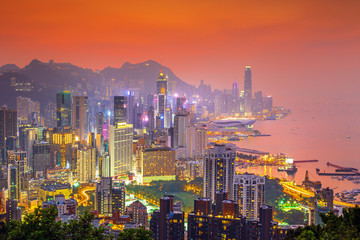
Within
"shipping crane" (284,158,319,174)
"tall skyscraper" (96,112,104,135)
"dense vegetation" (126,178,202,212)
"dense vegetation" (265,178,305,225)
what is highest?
"tall skyscraper" (96,112,104,135)

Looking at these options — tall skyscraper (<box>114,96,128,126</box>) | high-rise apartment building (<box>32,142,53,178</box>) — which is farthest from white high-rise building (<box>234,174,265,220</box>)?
tall skyscraper (<box>114,96,128,126</box>)

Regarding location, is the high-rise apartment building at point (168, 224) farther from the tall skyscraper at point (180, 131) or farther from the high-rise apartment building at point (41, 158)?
the tall skyscraper at point (180, 131)

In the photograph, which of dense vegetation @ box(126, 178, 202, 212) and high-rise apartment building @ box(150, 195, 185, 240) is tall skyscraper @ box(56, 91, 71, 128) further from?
high-rise apartment building @ box(150, 195, 185, 240)

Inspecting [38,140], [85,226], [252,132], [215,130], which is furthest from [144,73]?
[85,226]

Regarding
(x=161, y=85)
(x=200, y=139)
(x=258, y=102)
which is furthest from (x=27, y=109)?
(x=258, y=102)

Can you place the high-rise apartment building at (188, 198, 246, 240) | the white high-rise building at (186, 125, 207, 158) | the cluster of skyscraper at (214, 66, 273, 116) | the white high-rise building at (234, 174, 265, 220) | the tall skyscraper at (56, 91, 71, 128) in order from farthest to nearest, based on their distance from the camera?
the cluster of skyscraper at (214, 66, 273, 116), the tall skyscraper at (56, 91, 71, 128), the white high-rise building at (186, 125, 207, 158), the white high-rise building at (234, 174, 265, 220), the high-rise apartment building at (188, 198, 246, 240)

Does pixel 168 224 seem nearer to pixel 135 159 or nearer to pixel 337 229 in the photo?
pixel 337 229

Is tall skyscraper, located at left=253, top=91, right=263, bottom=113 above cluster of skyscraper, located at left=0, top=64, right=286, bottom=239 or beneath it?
above
